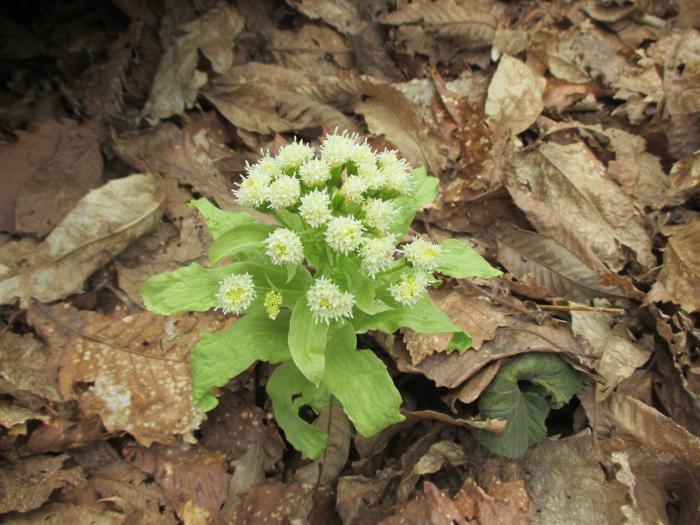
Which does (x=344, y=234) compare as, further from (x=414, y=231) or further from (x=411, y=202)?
(x=414, y=231)

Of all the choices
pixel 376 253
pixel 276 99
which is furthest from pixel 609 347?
pixel 276 99

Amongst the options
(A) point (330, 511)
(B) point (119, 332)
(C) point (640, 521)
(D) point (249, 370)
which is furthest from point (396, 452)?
(B) point (119, 332)

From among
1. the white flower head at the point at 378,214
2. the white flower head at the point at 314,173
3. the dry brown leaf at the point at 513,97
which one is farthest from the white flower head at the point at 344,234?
the dry brown leaf at the point at 513,97

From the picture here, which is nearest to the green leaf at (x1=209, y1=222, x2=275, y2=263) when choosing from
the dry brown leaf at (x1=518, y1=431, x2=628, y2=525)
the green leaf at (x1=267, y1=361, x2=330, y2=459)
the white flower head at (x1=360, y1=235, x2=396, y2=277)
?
the white flower head at (x1=360, y1=235, x2=396, y2=277)

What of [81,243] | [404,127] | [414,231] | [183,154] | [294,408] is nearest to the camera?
[294,408]

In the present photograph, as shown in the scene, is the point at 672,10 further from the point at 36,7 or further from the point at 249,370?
the point at 36,7

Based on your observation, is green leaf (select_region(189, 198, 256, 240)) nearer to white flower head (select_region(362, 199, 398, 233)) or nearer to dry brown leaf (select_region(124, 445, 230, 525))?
white flower head (select_region(362, 199, 398, 233))
